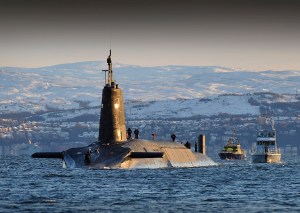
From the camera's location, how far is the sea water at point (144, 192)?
2680 inches

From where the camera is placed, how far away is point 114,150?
104875 mm

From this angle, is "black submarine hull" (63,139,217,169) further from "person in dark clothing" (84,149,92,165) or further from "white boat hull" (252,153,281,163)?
"white boat hull" (252,153,281,163)

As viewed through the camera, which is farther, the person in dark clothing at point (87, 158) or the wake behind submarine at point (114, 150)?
the wake behind submarine at point (114, 150)

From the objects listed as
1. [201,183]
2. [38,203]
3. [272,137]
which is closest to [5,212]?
[38,203]

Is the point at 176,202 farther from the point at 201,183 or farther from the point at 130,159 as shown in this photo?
the point at 130,159

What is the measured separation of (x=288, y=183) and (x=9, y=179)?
73.4ft

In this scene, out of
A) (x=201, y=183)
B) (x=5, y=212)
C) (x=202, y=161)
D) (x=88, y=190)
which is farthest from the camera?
(x=202, y=161)

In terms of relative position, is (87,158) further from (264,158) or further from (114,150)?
(264,158)

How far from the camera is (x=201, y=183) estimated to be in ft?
294

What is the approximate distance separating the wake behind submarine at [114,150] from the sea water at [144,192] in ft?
5.50

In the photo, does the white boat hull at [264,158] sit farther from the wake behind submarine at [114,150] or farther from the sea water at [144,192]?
the sea water at [144,192]

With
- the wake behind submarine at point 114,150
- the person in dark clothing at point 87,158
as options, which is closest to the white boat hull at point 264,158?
the wake behind submarine at point 114,150

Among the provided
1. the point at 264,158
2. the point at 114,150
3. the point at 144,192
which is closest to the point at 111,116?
the point at 114,150

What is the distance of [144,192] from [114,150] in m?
26.3
